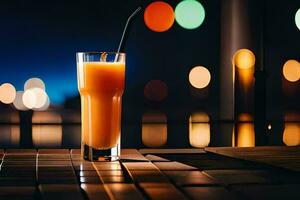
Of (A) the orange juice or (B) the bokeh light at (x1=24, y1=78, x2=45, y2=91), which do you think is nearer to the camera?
(A) the orange juice

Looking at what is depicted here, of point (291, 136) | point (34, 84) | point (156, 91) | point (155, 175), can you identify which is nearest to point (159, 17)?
point (156, 91)

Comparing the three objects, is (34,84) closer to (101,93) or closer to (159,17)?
(159,17)

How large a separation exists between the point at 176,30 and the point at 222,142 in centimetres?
69

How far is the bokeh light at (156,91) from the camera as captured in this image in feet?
8.27

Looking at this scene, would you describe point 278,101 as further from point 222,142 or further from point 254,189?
point 254,189

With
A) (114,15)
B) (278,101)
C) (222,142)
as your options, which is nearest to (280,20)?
(278,101)

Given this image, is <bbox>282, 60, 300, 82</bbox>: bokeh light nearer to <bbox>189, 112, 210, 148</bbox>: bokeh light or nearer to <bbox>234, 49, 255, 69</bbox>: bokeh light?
<bbox>234, 49, 255, 69</bbox>: bokeh light

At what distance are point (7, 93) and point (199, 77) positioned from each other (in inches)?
30.8

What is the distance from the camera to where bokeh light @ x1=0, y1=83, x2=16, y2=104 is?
2.27 metres

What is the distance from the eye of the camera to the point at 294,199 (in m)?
0.69

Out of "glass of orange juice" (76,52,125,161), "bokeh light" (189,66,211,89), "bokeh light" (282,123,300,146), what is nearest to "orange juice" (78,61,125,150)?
"glass of orange juice" (76,52,125,161)

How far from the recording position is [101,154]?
1.08 meters

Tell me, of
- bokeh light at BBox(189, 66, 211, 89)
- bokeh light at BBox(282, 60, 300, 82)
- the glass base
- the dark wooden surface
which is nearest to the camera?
the dark wooden surface

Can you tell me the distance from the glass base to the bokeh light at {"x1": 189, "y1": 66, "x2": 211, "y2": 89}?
4.85 feet
